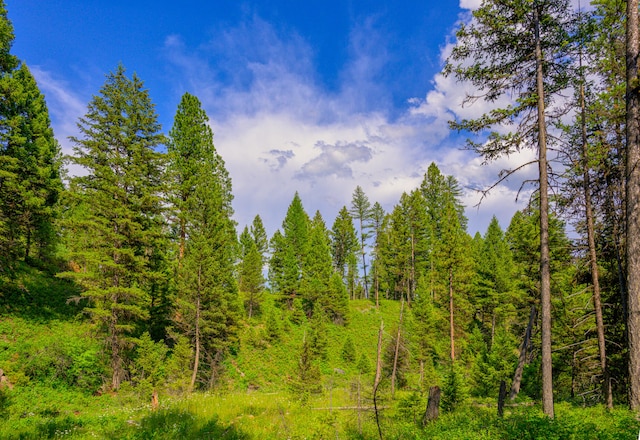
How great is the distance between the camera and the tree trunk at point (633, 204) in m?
7.71

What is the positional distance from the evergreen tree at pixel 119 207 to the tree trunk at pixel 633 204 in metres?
19.8

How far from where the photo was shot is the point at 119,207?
17453 millimetres

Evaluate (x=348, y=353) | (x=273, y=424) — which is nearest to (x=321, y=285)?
(x=348, y=353)

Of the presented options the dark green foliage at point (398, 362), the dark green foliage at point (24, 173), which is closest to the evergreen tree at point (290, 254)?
the dark green foliage at point (398, 362)

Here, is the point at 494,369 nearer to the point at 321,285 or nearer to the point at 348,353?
the point at 348,353

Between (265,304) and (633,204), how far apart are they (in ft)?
114

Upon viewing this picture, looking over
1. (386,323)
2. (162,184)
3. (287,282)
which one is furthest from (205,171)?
(386,323)

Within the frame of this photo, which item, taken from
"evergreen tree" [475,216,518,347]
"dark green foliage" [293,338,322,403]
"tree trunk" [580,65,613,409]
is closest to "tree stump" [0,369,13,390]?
"dark green foliage" [293,338,322,403]

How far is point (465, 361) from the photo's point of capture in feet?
102

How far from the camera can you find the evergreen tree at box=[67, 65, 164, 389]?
55.5 feet

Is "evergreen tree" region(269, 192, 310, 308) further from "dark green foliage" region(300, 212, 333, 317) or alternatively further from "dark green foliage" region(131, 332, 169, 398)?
"dark green foliage" region(131, 332, 169, 398)

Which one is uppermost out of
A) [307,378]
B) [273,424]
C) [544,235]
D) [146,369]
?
[544,235]

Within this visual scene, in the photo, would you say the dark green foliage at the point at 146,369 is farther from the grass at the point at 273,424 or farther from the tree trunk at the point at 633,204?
the tree trunk at the point at 633,204

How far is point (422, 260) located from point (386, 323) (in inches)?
511
